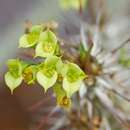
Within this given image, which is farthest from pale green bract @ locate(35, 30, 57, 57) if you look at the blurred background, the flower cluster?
the blurred background

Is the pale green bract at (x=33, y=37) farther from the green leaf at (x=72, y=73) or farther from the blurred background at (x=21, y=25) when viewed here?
the blurred background at (x=21, y=25)

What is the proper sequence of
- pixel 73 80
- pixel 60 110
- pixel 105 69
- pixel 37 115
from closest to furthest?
1. pixel 73 80
2. pixel 105 69
3. pixel 60 110
4. pixel 37 115

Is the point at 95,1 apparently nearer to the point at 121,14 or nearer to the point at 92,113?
the point at 121,14

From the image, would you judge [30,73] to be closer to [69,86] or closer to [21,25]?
[69,86]

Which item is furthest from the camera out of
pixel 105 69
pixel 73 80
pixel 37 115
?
pixel 37 115

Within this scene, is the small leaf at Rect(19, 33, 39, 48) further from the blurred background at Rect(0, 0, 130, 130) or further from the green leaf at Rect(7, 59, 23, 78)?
the blurred background at Rect(0, 0, 130, 130)

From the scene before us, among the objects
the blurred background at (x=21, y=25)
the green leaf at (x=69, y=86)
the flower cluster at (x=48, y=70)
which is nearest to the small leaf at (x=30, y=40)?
→ the flower cluster at (x=48, y=70)

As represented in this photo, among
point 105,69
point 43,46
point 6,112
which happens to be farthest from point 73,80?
point 6,112
